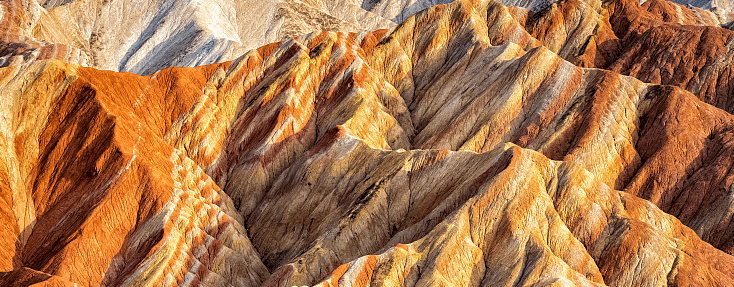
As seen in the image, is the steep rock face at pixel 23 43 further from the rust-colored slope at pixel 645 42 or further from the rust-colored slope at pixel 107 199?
the rust-colored slope at pixel 645 42

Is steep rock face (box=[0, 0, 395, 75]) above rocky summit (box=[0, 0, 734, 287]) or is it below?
below

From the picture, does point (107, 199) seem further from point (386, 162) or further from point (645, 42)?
point (645, 42)

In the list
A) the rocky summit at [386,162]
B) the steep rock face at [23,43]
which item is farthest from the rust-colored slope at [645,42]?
the steep rock face at [23,43]

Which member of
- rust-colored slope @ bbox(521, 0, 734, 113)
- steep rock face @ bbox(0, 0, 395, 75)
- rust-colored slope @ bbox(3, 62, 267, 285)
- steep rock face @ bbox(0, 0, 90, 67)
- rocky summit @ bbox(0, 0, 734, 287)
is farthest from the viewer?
steep rock face @ bbox(0, 0, 395, 75)

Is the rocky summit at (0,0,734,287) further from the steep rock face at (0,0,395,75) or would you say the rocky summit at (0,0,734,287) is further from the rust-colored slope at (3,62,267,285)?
the steep rock face at (0,0,395,75)

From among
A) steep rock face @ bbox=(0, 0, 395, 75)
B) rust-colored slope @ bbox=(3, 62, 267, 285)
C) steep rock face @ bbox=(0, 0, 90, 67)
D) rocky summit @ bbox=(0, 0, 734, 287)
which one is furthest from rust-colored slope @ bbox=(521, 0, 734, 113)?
steep rock face @ bbox=(0, 0, 90, 67)

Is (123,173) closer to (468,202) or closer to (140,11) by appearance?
(468,202)

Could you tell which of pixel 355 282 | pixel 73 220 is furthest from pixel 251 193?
pixel 355 282

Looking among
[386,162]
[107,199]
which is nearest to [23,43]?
[107,199]
